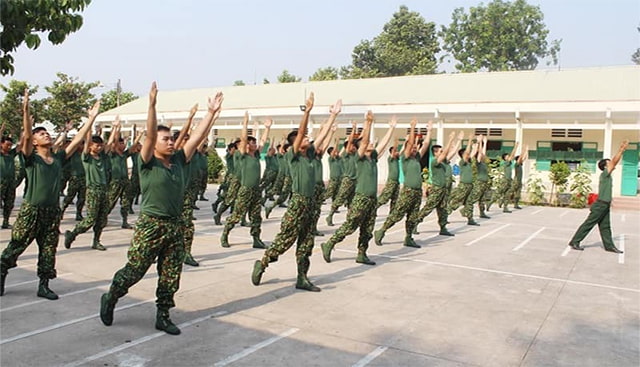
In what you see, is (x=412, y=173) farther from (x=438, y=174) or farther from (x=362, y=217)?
(x=362, y=217)

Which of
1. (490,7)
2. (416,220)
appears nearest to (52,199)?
(416,220)

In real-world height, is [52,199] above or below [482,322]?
above

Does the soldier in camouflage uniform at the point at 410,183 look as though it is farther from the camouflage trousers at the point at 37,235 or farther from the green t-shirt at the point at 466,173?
the camouflage trousers at the point at 37,235

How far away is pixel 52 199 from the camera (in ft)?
18.0

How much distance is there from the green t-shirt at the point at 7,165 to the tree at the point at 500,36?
4061 centimetres

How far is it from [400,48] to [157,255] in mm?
44679

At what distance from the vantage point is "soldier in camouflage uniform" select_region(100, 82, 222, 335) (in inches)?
175

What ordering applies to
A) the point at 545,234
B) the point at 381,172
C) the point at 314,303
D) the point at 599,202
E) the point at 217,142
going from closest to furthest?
the point at 314,303
the point at 599,202
the point at 545,234
the point at 381,172
the point at 217,142

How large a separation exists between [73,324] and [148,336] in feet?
2.46

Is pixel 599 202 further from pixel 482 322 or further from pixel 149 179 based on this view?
pixel 149 179

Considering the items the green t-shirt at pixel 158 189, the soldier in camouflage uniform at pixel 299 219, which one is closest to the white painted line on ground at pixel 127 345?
the green t-shirt at pixel 158 189

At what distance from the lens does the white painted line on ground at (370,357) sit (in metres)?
4.05

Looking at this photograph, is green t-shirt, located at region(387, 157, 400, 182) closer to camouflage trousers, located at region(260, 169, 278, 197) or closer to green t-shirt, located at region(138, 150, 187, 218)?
camouflage trousers, located at region(260, 169, 278, 197)

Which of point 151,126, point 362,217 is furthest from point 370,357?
point 362,217
